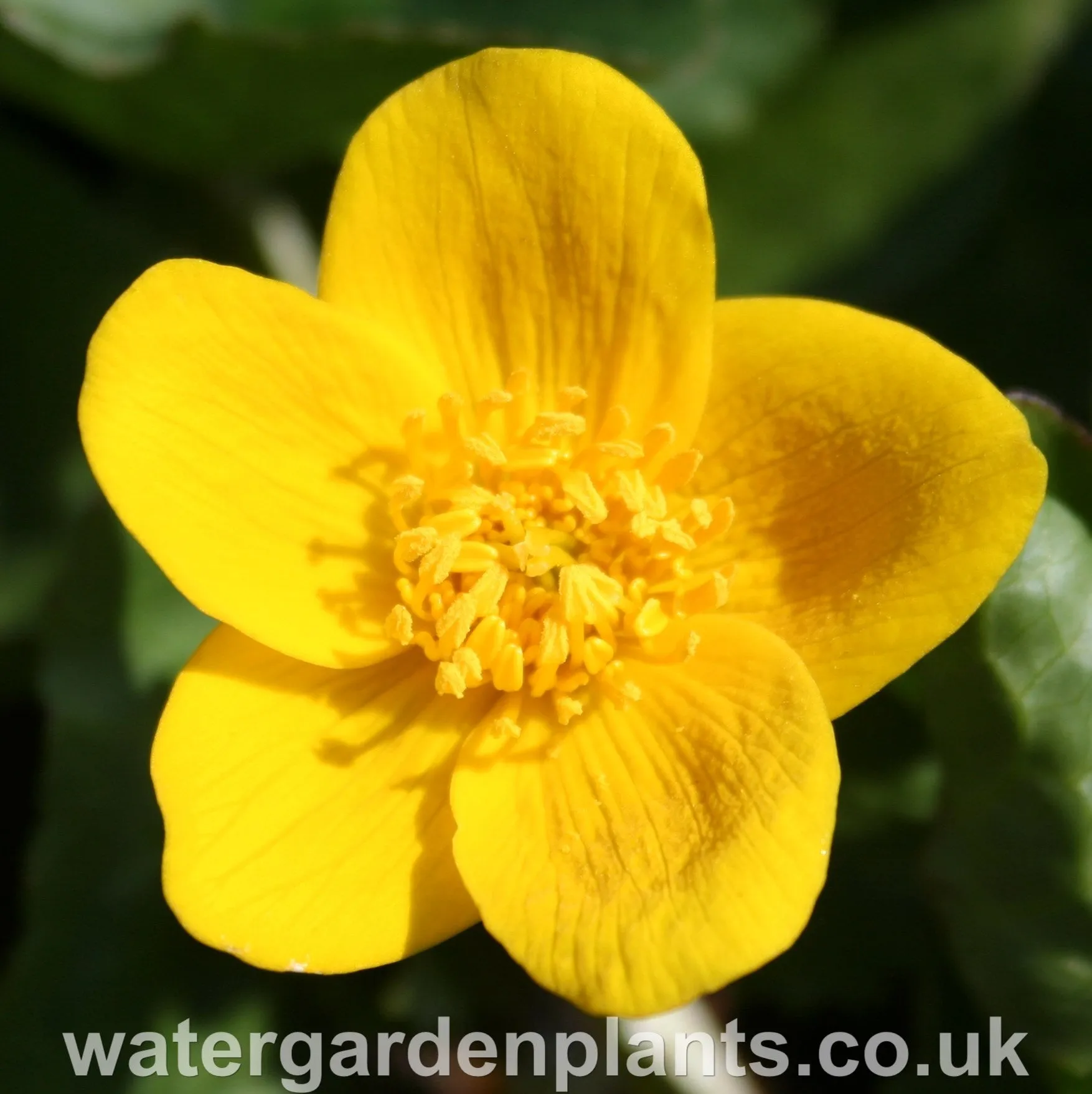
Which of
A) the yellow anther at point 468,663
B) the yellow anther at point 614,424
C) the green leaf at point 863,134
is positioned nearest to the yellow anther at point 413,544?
the yellow anther at point 468,663

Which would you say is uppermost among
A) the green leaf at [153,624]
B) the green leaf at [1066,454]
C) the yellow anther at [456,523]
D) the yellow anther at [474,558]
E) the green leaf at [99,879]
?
the green leaf at [1066,454]

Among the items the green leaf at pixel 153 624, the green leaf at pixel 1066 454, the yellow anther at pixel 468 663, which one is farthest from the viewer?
the green leaf at pixel 153 624

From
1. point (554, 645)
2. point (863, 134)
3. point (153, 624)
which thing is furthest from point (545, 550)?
point (863, 134)

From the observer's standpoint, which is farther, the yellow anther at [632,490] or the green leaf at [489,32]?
the green leaf at [489,32]

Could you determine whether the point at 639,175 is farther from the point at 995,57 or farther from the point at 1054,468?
the point at 995,57

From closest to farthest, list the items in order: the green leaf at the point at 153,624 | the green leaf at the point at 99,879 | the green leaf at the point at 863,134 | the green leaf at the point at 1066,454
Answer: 1. the green leaf at the point at 1066,454
2. the green leaf at the point at 99,879
3. the green leaf at the point at 153,624
4. the green leaf at the point at 863,134

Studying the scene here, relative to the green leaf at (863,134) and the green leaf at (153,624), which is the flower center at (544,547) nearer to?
the green leaf at (153,624)

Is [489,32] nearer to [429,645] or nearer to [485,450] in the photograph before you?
[485,450]
